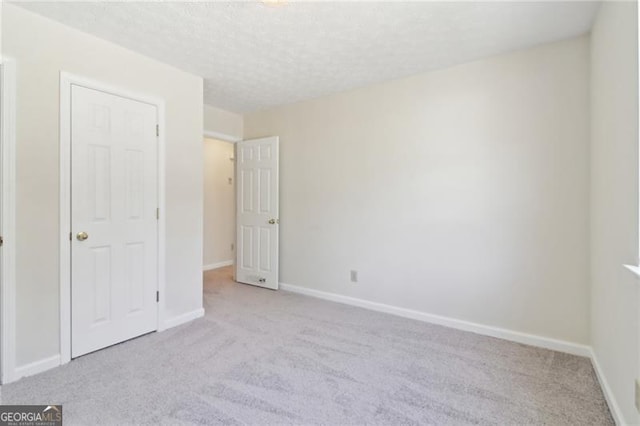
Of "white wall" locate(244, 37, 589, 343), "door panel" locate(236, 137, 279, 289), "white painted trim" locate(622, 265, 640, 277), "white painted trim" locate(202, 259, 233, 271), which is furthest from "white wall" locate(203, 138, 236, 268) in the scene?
"white painted trim" locate(622, 265, 640, 277)

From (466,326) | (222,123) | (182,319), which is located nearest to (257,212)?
(222,123)

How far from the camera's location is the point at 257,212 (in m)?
4.46

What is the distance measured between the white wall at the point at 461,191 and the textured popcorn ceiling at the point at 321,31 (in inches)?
13.5

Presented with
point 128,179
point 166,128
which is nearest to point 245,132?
point 166,128

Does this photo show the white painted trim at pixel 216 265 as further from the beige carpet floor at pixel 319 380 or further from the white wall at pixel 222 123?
the beige carpet floor at pixel 319 380

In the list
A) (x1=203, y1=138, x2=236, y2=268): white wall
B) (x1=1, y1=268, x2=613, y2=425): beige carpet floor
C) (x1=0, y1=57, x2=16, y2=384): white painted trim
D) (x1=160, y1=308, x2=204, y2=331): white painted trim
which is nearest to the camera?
(x1=1, y1=268, x2=613, y2=425): beige carpet floor

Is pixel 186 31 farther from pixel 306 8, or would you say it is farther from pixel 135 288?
pixel 135 288

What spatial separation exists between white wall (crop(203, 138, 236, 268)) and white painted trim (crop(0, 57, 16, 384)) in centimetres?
353

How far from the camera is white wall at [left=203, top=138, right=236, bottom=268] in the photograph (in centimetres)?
577

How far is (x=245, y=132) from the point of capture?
4.68 metres

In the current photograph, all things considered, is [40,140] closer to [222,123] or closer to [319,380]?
[222,123]

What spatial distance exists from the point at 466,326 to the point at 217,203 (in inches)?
183

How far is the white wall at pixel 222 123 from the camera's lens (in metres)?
4.22

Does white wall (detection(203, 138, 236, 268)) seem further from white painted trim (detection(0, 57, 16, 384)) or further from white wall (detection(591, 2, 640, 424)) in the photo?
white wall (detection(591, 2, 640, 424))
